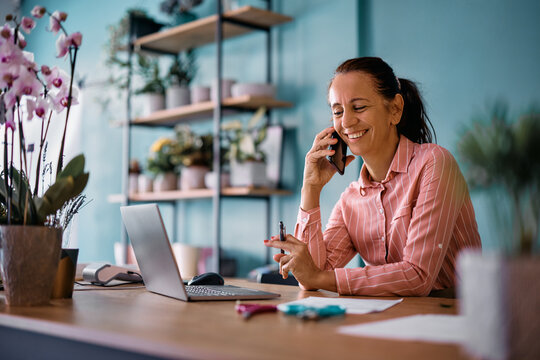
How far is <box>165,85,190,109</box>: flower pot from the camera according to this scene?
360 cm

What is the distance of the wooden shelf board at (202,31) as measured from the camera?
10.6 feet

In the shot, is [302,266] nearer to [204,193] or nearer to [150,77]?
[204,193]

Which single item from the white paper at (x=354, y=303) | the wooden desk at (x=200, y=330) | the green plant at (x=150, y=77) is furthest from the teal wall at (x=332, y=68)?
the wooden desk at (x=200, y=330)

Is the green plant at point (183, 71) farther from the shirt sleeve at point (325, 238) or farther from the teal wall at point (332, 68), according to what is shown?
the shirt sleeve at point (325, 238)

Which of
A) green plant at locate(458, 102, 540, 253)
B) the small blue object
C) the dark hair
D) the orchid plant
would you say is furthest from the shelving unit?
green plant at locate(458, 102, 540, 253)

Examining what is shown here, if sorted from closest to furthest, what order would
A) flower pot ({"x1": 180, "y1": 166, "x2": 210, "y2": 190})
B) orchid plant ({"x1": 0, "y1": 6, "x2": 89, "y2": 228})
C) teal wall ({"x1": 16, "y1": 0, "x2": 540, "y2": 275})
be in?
orchid plant ({"x1": 0, "y1": 6, "x2": 89, "y2": 228}) < teal wall ({"x1": 16, "y1": 0, "x2": 540, "y2": 275}) < flower pot ({"x1": 180, "y1": 166, "x2": 210, "y2": 190})

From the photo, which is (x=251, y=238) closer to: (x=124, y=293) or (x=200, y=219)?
(x=200, y=219)

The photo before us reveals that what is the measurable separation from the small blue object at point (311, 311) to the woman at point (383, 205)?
433 millimetres

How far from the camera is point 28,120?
1.29 m

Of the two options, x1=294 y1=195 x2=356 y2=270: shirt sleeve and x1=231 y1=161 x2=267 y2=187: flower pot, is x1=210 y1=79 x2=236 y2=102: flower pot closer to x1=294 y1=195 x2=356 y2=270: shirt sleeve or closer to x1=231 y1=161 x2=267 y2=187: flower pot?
x1=231 y1=161 x2=267 y2=187: flower pot

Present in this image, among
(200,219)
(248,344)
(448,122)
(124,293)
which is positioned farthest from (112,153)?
(248,344)

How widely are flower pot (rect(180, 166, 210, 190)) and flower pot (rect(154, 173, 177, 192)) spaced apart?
20 centimetres

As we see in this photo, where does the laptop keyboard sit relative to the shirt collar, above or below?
below

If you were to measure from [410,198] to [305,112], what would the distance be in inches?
62.6
